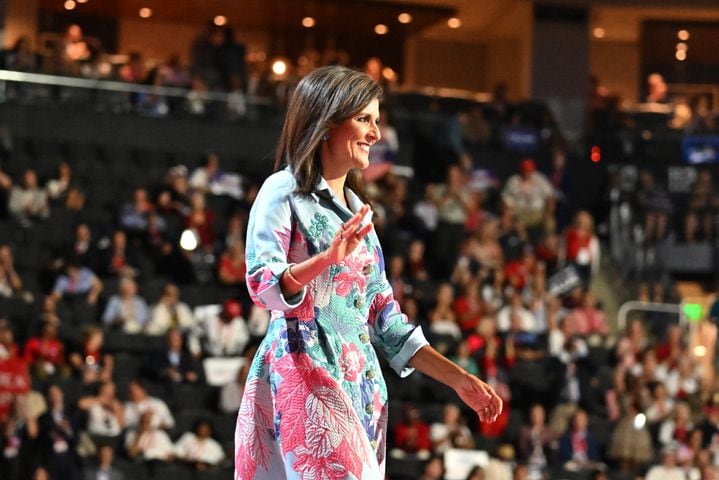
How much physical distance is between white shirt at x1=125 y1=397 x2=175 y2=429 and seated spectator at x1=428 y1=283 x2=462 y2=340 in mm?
2744

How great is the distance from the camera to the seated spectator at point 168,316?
1273 cm

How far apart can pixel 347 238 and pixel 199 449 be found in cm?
857

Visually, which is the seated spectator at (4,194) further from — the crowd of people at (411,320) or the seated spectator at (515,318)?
the seated spectator at (515,318)

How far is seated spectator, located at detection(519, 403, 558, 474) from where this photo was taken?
40.7ft

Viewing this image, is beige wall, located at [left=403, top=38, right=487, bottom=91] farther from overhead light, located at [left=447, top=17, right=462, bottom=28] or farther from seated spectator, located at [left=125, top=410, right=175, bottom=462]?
seated spectator, located at [left=125, top=410, right=175, bottom=462]

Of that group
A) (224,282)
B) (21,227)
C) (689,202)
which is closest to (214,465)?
(224,282)

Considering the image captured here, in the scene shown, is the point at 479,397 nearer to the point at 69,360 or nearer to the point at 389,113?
the point at 69,360

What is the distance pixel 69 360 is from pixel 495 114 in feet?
27.1

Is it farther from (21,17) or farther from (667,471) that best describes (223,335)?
(21,17)

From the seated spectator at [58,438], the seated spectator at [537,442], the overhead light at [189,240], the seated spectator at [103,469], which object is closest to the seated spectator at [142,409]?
the seated spectator at [58,438]

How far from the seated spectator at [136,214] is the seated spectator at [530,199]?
14.3 feet

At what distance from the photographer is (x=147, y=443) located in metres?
11.3

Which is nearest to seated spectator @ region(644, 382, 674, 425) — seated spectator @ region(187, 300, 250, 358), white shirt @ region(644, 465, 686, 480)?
white shirt @ region(644, 465, 686, 480)

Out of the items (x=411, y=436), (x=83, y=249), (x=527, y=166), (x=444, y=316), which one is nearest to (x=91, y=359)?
(x=83, y=249)
